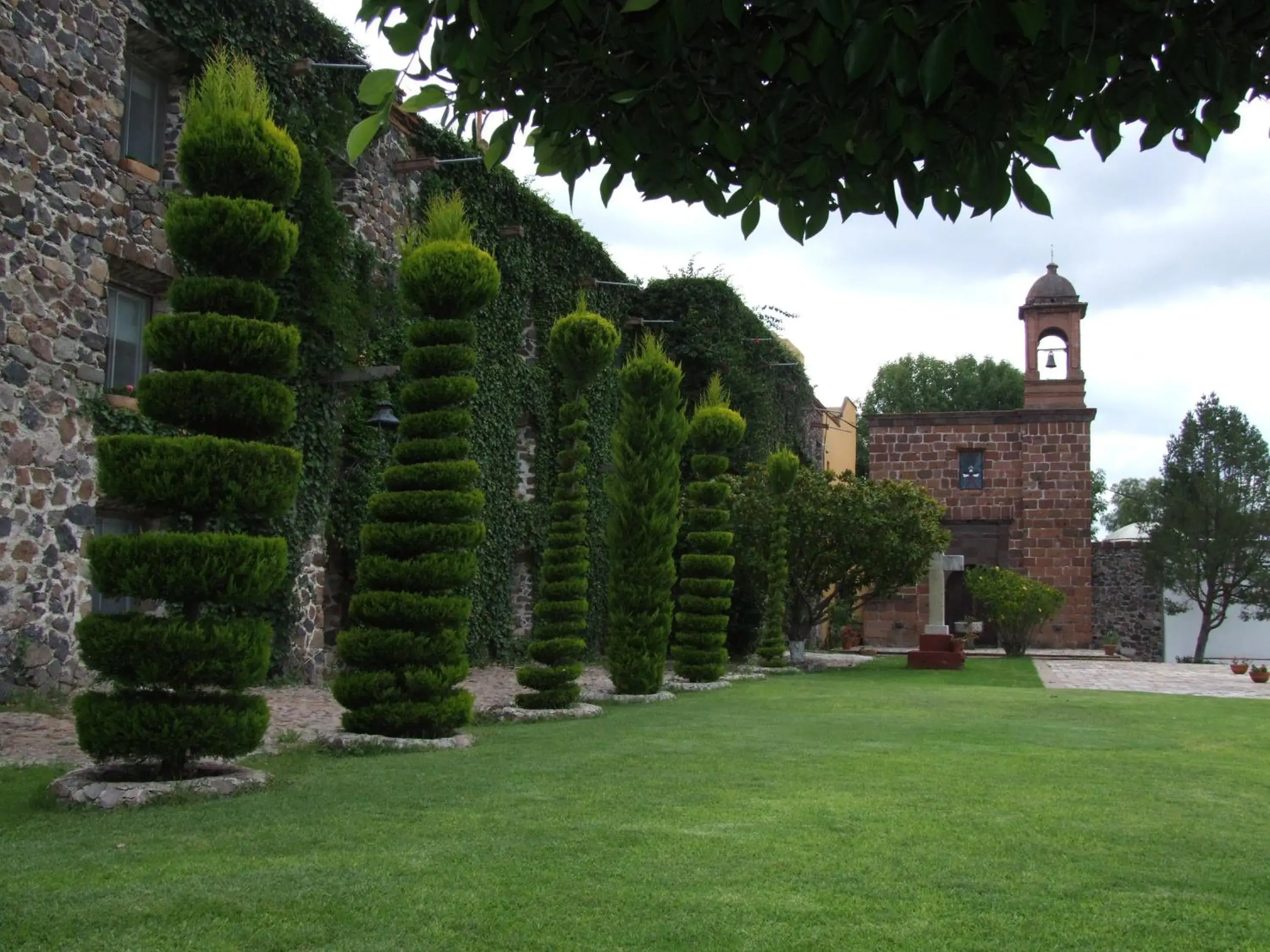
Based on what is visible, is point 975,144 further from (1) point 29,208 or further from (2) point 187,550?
(1) point 29,208

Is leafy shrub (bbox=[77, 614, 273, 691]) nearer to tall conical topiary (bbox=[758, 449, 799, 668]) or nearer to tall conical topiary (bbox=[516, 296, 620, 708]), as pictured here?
tall conical topiary (bbox=[516, 296, 620, 708])

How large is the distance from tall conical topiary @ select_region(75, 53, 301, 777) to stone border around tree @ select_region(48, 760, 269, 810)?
143mm

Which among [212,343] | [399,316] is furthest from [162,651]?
[399,316]

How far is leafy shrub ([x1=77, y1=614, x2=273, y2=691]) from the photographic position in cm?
641

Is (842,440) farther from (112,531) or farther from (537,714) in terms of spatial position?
(112,531)

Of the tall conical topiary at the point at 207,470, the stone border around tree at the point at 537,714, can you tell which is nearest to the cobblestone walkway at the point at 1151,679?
Result: the stone border around tree at the point at 537,714

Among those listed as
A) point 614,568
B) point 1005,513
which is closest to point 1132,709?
point 614,568

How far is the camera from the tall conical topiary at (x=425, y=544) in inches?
347

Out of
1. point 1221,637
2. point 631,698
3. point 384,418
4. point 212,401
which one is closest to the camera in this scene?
point 212,401

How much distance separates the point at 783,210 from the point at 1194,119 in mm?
1271

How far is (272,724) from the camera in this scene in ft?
32.6

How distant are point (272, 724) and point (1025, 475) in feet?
83.0

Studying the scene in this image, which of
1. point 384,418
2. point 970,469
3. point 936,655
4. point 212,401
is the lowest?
point 936,655

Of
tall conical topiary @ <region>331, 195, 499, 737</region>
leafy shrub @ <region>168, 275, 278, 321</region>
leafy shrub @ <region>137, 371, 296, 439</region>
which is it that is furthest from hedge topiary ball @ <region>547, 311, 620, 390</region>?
leafy shrub @ <region>137, 371, 296, 439</region>
